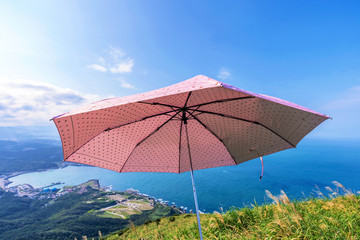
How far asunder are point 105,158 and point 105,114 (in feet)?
3.04

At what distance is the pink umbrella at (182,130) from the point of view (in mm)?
1677

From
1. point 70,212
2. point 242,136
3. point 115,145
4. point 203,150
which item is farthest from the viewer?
point 70,212

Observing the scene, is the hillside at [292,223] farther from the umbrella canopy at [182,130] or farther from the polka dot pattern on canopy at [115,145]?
the polka dot pattern on canopy at [115,145]

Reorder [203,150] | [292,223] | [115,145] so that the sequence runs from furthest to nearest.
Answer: [292,223]
[203,150]
[115,145]

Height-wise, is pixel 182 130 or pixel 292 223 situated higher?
pixel 182 130

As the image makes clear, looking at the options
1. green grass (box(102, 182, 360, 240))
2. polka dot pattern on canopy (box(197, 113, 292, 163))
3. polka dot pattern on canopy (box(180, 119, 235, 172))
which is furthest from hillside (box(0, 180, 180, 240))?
polka dot pattern on canopy (box(197, 113, 292, 163))

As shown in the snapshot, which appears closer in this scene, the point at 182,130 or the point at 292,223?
the point at 182,130

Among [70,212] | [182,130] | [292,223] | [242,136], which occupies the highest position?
[182,130]

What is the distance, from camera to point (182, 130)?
2.47 meters

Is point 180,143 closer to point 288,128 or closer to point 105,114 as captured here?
point 105,114

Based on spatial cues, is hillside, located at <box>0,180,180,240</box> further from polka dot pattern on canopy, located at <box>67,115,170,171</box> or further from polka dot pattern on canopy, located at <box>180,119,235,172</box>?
polka dot pattern on canopy, located at <box>67,115,170,171</box>

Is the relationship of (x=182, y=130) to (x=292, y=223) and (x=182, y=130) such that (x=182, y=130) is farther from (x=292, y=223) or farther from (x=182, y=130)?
(x=292, y=223)

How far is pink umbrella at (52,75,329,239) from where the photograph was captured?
1.68 m

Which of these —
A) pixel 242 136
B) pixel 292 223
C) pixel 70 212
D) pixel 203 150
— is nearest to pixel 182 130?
pixel 203 150
